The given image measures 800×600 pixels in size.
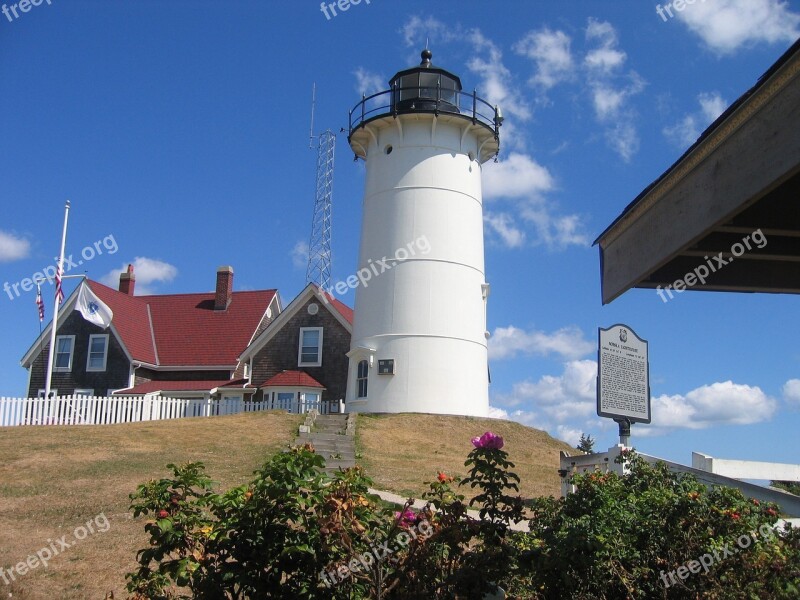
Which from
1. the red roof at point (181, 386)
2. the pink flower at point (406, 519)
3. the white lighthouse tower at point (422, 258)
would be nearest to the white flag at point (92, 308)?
the red roof at point (181, 386)

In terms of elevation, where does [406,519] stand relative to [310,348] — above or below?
below

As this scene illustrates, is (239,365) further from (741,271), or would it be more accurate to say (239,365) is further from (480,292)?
(741,271)

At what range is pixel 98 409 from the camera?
90.1ft

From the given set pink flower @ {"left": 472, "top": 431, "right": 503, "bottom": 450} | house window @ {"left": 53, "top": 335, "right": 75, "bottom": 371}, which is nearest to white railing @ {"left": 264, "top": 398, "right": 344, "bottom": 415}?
house window @ {"left": 53, "top": 335, "right": 75, "bottom": 371}

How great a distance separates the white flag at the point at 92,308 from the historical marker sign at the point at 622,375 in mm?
26028

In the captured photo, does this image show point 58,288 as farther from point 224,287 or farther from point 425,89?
point 425,89

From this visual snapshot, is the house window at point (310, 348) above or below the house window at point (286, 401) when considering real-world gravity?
above

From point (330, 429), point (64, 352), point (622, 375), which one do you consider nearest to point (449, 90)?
point (330, 429)

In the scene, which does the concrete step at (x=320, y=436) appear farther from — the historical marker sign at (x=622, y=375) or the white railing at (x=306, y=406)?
the historical marker sign at (x=622, y=375)

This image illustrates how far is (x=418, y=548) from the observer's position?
581cm

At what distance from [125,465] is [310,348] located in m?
16.5

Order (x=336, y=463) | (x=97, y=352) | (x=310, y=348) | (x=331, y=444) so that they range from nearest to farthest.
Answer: (x=336, y=463), (x=331, y=444), (x=310, y=348), (x=97, y=352)

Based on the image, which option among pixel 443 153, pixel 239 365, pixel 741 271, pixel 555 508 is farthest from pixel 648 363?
pixel 239 365

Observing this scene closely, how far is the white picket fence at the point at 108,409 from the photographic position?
26.5 m
